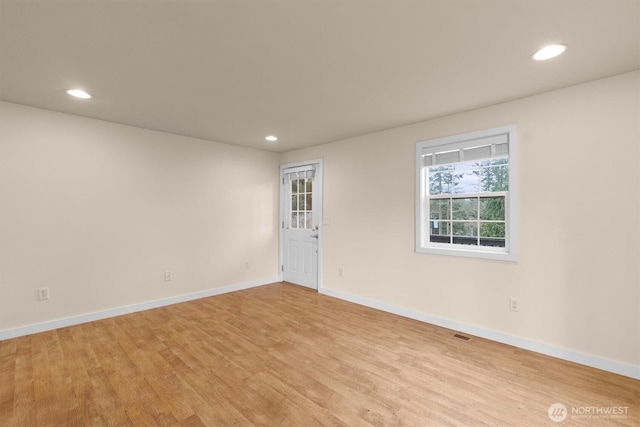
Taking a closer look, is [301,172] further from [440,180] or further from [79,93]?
[79,93]

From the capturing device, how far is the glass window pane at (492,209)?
2887 mm

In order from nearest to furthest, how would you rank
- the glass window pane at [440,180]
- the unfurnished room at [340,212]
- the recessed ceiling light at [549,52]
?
the unfurnished room at [340,212] → the recessed ceiling light at [549,52] → the glass window pane at [440,180]

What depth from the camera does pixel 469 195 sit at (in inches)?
121

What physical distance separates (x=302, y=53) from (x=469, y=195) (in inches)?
90.0

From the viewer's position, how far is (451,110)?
3018mm

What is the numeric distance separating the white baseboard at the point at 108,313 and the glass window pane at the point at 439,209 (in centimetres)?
319

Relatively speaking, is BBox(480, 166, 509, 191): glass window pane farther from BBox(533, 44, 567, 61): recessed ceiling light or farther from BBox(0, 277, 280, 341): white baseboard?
BBox(0, 277, 280, 341): white baseboard

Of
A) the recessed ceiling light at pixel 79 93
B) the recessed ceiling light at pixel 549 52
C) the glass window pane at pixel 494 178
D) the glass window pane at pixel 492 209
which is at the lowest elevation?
the glass window pane at pixel 492 209

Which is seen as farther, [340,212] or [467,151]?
[340,212]

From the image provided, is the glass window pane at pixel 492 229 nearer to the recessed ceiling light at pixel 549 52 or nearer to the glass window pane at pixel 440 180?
the glass window pane at pixel 440 180

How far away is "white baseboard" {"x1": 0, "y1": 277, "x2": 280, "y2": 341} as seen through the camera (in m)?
2.91

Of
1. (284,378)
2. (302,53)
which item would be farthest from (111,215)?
(302,53)

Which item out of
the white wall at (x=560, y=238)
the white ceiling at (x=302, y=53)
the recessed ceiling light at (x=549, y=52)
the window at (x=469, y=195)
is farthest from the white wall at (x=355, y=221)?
the recessed ceiling light at (x=549, y=52)

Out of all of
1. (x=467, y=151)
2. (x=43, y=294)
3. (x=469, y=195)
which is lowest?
(x=43, y=294)
